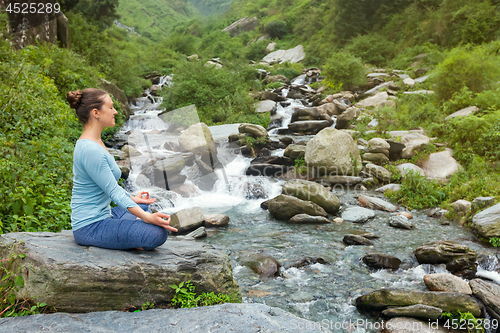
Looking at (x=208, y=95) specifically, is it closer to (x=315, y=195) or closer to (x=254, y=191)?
(x=254, y=191)

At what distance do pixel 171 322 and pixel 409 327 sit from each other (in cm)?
312

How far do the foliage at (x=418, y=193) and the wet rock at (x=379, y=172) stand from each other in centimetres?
91

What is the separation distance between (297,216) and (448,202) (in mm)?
4185

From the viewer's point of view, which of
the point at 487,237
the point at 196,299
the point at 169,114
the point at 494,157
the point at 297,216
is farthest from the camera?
the point at 169,114

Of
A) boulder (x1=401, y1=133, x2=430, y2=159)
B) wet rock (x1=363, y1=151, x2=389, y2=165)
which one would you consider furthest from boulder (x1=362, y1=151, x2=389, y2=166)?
boulder (x1=401, y1=133, x2=430, y2=159)

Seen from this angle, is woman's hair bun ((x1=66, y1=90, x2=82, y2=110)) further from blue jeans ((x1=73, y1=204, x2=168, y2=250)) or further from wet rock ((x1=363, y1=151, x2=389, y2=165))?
wet rock ((x1=363, y1=151, x2=389, y2=165))

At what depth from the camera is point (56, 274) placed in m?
2.73

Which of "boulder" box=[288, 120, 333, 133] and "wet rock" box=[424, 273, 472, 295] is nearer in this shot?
"wet rock" box=[424, 273, 472, 295]

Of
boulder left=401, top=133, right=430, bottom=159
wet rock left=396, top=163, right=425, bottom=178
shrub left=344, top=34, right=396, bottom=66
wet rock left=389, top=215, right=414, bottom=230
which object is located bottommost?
wet rock left=389, top=215, right=414, bottom=230

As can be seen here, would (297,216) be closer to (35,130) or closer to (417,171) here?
(417,171)

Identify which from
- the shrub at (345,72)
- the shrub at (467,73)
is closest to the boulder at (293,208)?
the shrub at (467,73)

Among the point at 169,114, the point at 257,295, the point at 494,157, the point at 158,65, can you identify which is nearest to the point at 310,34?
the point at 158,65

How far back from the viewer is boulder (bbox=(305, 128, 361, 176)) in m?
10.2

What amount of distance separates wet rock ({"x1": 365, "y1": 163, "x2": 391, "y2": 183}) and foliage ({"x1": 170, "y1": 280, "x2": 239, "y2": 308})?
8414 millimetres
